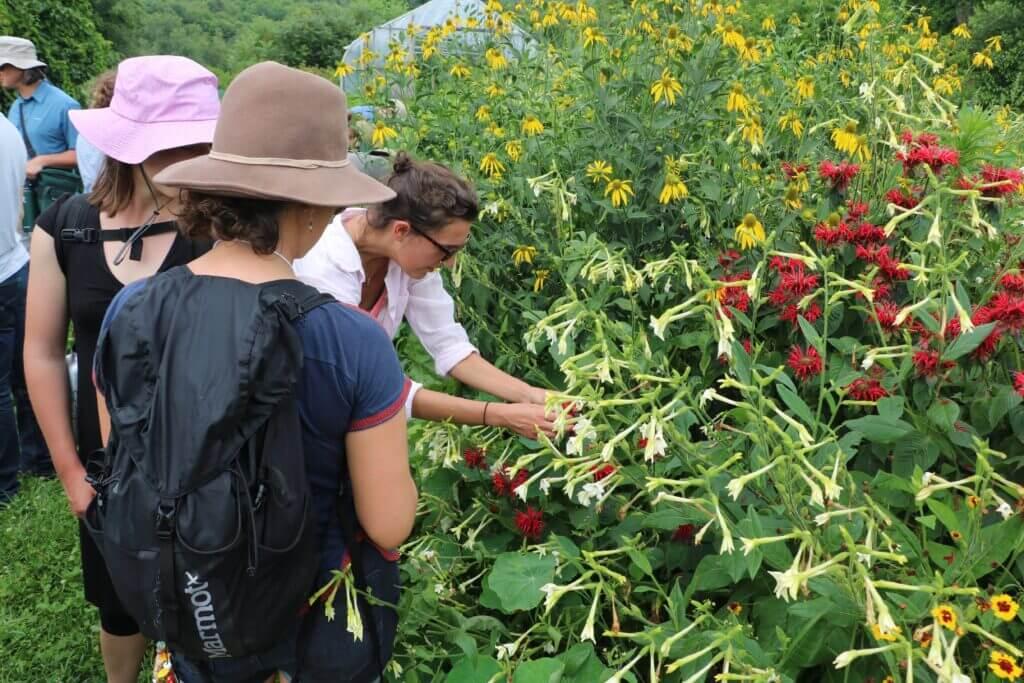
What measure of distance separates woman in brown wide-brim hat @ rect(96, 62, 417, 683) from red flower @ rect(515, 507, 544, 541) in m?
0.45

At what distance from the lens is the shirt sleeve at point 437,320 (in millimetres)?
2297

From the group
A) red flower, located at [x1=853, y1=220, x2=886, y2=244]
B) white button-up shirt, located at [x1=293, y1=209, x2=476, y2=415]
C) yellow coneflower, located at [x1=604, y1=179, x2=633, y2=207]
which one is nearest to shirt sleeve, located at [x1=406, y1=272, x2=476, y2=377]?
white button-up shirt, located at [x1=293, y1=209, x2=476, y2=415]

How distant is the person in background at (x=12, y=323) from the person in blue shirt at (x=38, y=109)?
5.65 feet

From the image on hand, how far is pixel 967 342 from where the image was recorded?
59.4 inches

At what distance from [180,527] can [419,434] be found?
1.29m

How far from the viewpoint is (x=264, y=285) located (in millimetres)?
1310

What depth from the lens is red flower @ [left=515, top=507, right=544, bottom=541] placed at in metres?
1.89

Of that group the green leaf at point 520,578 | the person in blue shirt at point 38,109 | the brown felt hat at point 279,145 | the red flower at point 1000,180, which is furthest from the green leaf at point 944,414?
the person in blue shirt at point 38,109

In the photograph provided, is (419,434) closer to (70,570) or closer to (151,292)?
(151,292)

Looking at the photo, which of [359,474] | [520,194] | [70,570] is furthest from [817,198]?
[70,570]

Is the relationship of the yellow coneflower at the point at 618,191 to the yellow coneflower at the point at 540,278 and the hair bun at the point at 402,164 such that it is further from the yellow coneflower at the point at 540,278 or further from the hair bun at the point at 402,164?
the hair bun at the point at 402,164

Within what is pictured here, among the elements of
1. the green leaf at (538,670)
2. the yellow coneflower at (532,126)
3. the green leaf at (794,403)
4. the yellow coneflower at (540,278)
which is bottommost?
the green leaf at (538,670)

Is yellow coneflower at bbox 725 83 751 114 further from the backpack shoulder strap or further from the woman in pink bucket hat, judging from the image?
the backpack shoulder strap

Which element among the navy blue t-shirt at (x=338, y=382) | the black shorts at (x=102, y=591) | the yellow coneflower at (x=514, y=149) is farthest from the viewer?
the yellow coneflower at (x=514, y=149)
